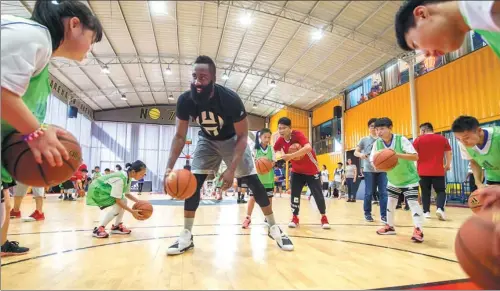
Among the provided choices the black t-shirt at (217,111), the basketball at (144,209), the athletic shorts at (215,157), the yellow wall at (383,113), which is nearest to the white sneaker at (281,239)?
the athletic shorts at (215,157)

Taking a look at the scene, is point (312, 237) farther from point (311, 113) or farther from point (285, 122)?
point (311, 113)

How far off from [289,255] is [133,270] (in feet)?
4.06

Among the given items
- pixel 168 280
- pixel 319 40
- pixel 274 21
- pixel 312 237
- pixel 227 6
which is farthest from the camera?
pixel 319 40

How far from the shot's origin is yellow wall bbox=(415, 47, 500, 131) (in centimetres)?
920

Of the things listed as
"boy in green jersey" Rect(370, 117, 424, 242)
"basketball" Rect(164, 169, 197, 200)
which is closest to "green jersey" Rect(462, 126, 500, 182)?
"boy in green jersey" Rect(370, 117, 424, 242)

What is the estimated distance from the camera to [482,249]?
1.44 m

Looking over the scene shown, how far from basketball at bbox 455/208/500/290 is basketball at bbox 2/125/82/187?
1.88m

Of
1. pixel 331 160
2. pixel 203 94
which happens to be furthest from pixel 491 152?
pixel 331 160

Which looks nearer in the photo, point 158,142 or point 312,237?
point 312,237

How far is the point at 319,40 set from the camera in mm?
12070

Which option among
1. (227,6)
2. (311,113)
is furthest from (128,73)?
(311,113)

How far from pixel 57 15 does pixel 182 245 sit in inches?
80.7

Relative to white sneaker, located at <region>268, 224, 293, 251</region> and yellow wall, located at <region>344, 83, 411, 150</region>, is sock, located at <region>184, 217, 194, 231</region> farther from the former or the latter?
yellow wall, located at <region>344, 83, 411, 150</region>

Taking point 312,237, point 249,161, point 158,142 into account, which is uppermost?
point 158,142
